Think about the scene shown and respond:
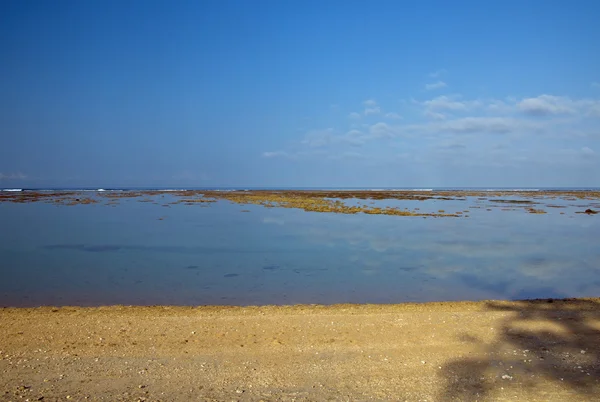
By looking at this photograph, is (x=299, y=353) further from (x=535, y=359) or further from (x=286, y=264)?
(x=286, y=264)

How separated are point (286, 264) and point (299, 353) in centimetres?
856

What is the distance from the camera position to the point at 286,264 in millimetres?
15516

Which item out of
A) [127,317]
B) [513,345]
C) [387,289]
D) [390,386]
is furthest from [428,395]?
[387,289]

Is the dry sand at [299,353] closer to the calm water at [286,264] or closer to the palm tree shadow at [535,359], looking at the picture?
the palm tree shadow at [535,359]

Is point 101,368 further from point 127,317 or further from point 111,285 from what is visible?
point 111,285

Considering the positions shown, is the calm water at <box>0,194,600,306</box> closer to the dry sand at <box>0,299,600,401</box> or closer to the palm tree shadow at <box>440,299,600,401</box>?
the dry sand at <box>0,299,600,401</box>

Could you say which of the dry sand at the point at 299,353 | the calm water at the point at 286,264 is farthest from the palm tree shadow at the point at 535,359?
the calm water at the point at 286,264

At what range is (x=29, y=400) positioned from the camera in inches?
205

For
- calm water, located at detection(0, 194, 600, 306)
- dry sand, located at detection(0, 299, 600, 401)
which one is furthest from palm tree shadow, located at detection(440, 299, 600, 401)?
calm water, located at detection(0, 194, 600, 306)

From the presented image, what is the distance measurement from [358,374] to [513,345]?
293 cm

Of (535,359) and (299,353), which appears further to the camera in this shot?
(299,353)

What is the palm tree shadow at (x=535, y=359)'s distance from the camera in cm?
583

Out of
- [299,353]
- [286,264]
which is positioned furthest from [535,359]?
[286,264]

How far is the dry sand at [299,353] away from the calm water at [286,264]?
6.40ft
